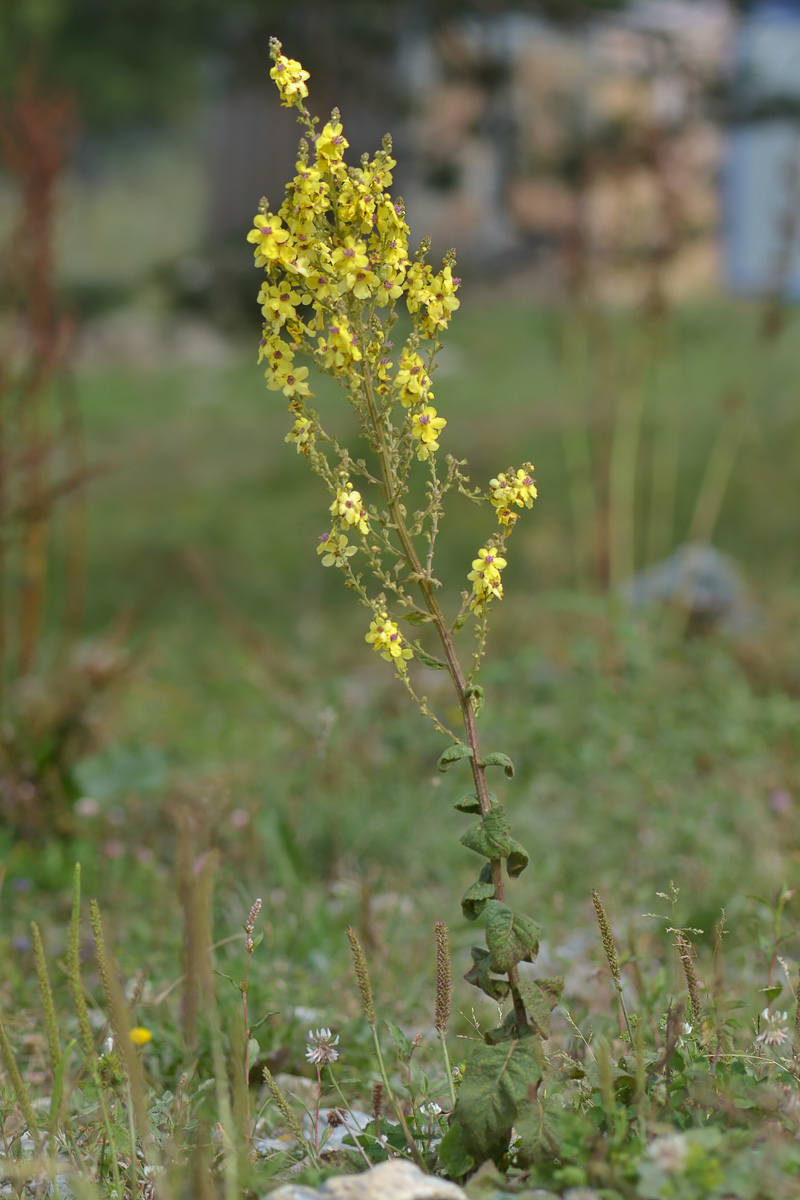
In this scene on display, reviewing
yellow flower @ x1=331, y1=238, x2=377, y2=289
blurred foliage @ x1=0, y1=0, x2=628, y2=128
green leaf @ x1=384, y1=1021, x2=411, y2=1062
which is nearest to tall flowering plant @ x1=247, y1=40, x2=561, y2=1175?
yellow flower @ x1=331, y1=238, x2=377, y2=289

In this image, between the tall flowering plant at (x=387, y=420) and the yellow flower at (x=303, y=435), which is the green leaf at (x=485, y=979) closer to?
the tall flowering plant at (x=387, y=420)

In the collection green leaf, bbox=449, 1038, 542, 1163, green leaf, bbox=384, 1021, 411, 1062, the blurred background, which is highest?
the blurred background

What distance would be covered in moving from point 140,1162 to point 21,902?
121 cm

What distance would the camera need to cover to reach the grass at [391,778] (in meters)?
2.29

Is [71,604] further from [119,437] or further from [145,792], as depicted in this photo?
[119,437]

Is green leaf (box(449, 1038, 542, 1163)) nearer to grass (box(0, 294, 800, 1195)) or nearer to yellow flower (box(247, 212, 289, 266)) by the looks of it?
grass (box(0, 294, 800, 1195))

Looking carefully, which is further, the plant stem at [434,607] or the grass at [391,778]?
the grass at [391,778]

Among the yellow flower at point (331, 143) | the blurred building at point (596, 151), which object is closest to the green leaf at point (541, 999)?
the yellow flower at point (331, 143)

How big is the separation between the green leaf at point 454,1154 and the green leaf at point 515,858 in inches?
11.1

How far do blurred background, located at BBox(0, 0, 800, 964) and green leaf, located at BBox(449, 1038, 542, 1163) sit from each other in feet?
1.41

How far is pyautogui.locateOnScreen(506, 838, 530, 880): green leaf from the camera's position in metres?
1.35

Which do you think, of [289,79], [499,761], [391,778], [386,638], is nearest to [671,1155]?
[499,761]

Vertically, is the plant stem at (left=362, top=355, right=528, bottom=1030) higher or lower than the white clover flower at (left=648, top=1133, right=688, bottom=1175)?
higher

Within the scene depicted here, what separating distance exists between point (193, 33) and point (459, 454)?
3.15 m
